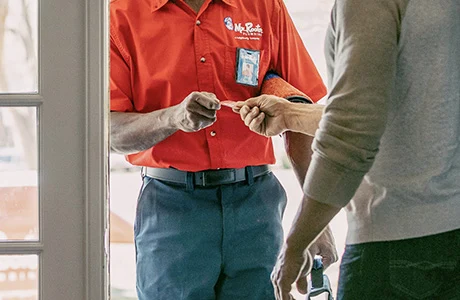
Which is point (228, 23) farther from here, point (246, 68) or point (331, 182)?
point (331, 182)

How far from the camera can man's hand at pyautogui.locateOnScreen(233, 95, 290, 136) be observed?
4.55 feet

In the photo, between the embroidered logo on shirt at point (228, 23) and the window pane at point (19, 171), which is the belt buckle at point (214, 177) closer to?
the embroidered logo on shirt at point (228, 23)

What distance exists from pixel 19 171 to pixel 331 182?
614mm

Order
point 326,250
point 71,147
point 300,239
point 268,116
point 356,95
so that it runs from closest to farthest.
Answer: point 356,95 → point 300,239 → point 71,147 → point 268,116 → point 326,250

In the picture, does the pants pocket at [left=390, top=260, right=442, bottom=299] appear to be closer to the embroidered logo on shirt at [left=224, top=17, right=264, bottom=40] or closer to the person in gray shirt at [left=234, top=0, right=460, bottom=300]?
the person in gray shirt at [left=234, top=0, right=460, bottom=300]

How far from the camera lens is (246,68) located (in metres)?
1.67

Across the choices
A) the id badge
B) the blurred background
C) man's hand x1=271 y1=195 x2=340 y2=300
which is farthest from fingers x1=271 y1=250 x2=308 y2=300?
the id badge

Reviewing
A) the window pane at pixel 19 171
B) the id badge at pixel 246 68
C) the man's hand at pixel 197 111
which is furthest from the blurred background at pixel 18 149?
the id badge at pixel 246 68

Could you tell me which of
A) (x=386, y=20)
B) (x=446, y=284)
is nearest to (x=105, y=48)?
(x=386, y=20)

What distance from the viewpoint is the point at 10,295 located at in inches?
51.0

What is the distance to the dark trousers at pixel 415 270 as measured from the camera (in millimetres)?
952

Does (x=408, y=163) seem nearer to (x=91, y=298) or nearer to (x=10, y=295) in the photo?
(x=91, y=298)

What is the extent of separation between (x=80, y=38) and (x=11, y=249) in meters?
0.40

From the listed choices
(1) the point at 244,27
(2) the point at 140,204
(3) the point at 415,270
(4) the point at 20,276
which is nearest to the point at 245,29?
(1) the point at 244,27
